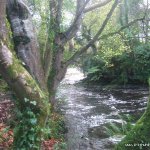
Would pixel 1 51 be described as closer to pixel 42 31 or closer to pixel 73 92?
pixel 42 31

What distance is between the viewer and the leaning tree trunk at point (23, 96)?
5988mm

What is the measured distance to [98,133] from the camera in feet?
38.2

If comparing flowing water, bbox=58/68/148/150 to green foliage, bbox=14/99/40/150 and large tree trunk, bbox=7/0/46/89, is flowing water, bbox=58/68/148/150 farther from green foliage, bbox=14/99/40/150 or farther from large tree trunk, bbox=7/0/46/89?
green foliage, bbox=14/99/40/150

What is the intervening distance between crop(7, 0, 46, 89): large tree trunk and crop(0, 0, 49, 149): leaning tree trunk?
1.42 m

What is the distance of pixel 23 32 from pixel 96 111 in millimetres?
8813

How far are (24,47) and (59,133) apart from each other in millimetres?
4094

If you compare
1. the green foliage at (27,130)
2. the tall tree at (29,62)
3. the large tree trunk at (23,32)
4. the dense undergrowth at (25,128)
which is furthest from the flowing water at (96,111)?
the green foliage at (27,130)

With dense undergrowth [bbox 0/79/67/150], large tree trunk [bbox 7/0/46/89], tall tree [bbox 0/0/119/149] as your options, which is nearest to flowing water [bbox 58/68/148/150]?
dense undergrowth [bbox 0/79/67/150]

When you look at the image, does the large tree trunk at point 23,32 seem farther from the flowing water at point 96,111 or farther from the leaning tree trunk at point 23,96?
the flowing water at point 96,111

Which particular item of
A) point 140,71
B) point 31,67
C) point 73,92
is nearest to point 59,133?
point 31,67

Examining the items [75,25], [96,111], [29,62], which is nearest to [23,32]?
[29,62]

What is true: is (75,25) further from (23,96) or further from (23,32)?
(23,96)

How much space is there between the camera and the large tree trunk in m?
7.71

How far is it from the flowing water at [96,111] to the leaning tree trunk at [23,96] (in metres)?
3.38
